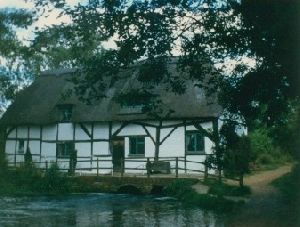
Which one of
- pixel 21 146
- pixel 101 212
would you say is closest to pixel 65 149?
pixel 21 146

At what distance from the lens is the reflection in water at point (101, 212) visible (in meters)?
14.2

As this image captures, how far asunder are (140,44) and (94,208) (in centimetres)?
811

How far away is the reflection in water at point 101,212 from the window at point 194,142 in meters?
6.70

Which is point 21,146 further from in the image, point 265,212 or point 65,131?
point 265,212

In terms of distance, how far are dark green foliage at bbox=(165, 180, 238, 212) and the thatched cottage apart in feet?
13.3

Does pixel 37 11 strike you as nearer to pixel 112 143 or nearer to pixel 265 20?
pixel 265 20

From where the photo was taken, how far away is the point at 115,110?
98.8ft

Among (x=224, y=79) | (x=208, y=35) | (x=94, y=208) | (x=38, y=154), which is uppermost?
(x=208, y=35)

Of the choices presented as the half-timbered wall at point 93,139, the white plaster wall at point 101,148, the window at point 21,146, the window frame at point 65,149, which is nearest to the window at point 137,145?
the half-timbered wall at point 93,139

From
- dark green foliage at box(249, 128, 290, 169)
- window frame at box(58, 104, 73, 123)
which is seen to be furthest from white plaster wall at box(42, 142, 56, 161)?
dark green foliage at box(249, 128, 290, 169)

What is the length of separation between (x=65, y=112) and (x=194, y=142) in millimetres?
9931

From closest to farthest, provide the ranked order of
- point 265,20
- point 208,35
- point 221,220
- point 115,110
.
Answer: point 265,20, point 208,35, point 221,220, point 115,110

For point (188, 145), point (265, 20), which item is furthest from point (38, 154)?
point (265, 20)

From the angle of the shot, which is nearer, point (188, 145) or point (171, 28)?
point (171, 28)
